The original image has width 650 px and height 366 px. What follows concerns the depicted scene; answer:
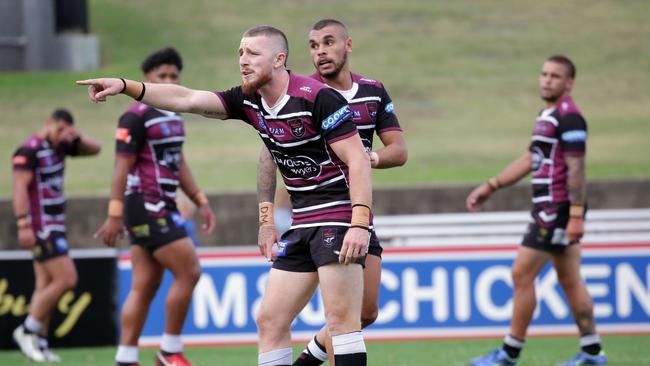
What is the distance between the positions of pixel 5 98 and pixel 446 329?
18.2 m

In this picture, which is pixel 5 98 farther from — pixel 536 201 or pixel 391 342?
pixel 536 201

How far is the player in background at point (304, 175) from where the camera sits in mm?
6238

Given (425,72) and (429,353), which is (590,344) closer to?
(429,353)

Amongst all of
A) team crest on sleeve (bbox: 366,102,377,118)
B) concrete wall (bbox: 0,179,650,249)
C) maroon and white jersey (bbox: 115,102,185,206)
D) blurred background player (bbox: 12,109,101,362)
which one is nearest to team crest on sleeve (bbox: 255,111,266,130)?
team crest on sleeve (bbox: 366,102,377,118)

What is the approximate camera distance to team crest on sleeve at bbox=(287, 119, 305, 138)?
6340 mm

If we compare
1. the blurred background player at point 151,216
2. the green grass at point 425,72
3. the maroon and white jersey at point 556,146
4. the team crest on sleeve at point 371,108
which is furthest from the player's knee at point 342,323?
the green grass at point 425,72

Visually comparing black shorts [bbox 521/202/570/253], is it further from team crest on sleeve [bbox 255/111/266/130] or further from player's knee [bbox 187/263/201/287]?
team crest on sleeve [bbox 255/111/266/130]

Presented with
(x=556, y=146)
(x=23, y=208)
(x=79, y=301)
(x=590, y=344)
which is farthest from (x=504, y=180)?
(x=79, y=301)

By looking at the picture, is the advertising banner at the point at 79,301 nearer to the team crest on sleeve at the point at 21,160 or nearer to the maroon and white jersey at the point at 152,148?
the team crest on sleeve at the point at 21,160

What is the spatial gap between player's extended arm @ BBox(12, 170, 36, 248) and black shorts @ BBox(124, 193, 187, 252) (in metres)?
2.25

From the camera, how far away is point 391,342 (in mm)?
11750

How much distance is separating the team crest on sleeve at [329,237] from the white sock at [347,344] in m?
0.50

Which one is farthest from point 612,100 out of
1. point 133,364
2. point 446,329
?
point 133,364

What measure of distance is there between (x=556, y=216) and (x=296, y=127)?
3594 mm
